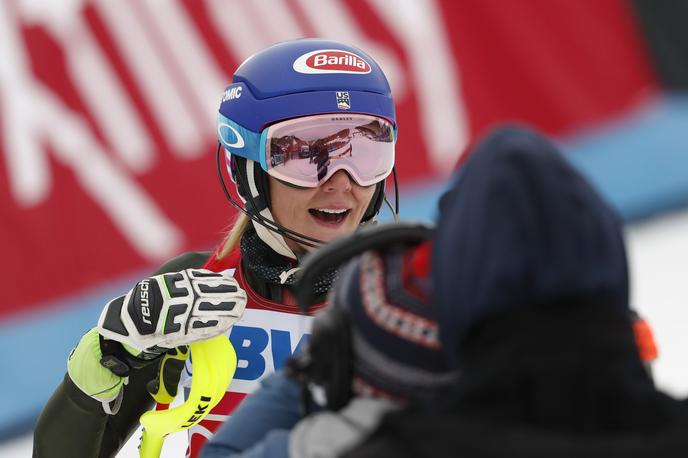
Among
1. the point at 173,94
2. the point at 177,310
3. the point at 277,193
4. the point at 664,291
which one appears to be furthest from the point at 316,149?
the point at 173,94

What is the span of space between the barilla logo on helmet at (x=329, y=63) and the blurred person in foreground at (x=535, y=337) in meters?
0.92

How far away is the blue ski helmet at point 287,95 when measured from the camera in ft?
5.73

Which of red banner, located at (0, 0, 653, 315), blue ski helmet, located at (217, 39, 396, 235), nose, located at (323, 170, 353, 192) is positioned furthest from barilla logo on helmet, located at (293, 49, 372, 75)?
red banner, located at (0, 0, 653, 315)

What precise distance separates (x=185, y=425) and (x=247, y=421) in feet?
1.76

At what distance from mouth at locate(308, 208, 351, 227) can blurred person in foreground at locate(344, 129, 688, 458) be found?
2.98 ft

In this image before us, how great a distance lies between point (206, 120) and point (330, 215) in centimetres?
298

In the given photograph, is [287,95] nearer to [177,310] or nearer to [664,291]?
[177,310]

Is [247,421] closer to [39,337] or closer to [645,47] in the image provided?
[39,337]

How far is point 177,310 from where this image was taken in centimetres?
150

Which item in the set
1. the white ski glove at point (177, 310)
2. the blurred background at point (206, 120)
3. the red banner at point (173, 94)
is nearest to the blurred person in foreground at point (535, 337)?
the white ski glove at point (177, 310)

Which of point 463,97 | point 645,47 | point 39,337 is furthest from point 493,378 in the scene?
point 645,47

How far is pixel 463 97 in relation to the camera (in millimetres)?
5371

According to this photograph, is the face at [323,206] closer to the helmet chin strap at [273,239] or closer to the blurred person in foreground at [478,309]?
the helmet chin strap at [273,239]

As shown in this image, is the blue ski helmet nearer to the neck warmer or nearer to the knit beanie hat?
the neck warmer
